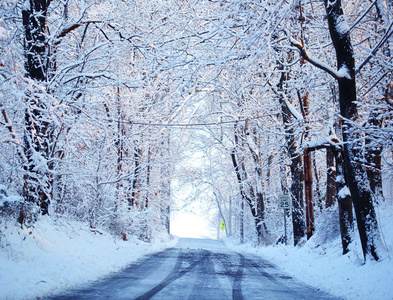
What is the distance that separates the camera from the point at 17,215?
30.0 ft

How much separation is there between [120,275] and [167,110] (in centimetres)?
1268

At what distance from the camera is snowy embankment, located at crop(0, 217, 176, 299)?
6.27 m

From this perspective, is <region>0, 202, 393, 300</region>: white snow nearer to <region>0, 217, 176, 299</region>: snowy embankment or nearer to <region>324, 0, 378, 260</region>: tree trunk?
<region>0, 217, 176, 299</region>: snowy embankment

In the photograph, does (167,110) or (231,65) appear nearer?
(231,65)

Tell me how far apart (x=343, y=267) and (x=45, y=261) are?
24.3 ft

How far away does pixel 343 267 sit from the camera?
929 cm

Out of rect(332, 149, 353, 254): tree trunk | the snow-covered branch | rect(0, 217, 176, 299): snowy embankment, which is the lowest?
rect(0, 217, 176, 299): snowy embankment

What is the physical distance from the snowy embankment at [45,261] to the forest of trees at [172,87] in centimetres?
67

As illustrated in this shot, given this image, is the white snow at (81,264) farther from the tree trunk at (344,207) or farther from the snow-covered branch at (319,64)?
the snow-covered branch at (319,64)

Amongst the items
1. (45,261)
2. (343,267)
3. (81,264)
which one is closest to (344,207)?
(343,267)

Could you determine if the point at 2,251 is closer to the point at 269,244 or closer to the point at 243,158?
the point at 269,244

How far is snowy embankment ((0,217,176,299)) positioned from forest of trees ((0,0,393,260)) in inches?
26.2

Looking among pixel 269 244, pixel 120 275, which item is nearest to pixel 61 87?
pixel 120 275

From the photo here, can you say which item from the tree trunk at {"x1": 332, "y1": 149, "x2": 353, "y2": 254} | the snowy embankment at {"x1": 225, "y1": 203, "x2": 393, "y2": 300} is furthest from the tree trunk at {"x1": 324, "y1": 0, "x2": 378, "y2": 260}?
the tree trunk at {"x1": 332, "y1": 149, "x2": 353, "y2": 254}
